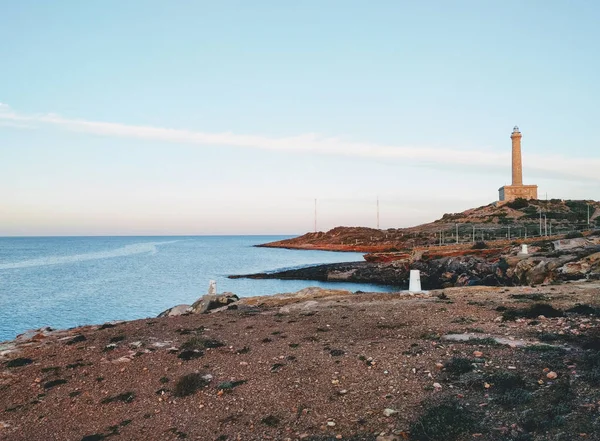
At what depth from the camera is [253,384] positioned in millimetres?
12391

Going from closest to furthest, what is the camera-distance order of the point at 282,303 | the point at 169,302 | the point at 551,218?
the point at 282,303 < the point at 169,302 < the point at 551,218

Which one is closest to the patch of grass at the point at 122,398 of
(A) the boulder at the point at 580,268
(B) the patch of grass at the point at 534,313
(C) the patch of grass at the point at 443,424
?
(C) the patch of grass at the point at 443,424

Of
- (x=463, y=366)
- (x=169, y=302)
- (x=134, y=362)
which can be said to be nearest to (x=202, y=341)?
(x=134, y=362)

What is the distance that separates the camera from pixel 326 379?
12.2m

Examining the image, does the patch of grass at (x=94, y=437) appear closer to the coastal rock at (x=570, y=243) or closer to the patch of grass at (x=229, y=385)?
the patch of grass at (x=229, y=385)

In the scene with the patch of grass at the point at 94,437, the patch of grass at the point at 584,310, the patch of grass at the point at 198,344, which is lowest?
the patch of grass at the point at 94,437

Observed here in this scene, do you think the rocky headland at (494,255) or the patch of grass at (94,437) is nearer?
the patch of grass at (94,437)

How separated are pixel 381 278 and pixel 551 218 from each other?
248ft

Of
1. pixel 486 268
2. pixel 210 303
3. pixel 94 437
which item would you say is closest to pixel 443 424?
pixel 94 437

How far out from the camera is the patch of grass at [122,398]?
12194mm

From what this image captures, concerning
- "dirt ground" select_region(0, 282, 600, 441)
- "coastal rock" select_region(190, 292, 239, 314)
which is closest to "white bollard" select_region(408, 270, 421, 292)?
"dirt ground" select_region(0, 282, 600, 441)

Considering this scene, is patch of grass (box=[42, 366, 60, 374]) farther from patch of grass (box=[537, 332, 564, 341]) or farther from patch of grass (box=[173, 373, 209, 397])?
patch of grass (box=[537, 332, 564, 341])

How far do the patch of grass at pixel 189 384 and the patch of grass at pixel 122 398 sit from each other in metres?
1.19

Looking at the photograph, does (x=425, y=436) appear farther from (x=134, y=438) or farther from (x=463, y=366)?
(x=134, y=438)
